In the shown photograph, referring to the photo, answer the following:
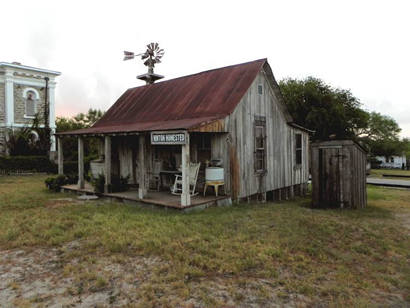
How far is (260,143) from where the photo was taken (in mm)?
10781

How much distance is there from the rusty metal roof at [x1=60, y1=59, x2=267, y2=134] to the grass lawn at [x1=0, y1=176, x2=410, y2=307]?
2.97 meters

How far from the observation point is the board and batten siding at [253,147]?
9.25 metres

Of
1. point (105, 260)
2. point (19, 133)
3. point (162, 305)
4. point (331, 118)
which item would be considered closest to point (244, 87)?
point (105, 260)

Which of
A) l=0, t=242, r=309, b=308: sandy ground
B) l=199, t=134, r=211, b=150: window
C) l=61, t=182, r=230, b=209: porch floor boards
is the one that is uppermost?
l=199, t=134, r=211, b=150: window

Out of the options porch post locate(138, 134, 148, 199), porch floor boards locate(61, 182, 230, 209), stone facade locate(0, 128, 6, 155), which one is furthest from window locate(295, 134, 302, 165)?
stone facade locate(0, 128, 6, 155)

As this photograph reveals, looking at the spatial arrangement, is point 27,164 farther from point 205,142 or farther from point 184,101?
point 205,142

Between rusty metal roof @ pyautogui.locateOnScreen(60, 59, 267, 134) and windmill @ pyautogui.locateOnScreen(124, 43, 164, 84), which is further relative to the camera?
windmill @ pyautogui.locateOnScreen(124, 43, 164, 84)

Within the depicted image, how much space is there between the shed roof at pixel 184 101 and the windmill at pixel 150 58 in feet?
9.39

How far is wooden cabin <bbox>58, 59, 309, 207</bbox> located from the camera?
29.7ft

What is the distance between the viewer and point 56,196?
35.5 ft

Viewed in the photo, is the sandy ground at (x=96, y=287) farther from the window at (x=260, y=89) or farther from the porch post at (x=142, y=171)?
the window at (x=260, y=89)

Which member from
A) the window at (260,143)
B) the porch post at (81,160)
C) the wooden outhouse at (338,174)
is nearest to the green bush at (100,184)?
the porch post at (81,160)

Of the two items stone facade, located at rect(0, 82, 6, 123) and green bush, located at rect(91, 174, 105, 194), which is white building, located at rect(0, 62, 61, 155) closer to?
stone facade, located at rect(0, 82, 6, 123)

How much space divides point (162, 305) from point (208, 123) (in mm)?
5511
